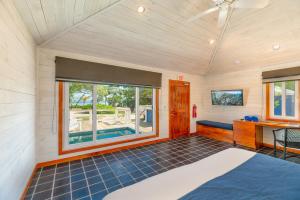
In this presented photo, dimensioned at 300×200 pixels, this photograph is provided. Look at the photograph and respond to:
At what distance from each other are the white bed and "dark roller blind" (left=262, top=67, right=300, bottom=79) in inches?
123

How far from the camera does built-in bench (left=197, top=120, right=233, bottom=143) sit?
14.1 ft

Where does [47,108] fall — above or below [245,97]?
below

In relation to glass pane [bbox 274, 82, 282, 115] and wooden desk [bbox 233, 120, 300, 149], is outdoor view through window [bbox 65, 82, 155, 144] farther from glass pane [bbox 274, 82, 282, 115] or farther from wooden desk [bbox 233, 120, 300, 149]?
glass pane [bbox 274, 82, 282, 115]

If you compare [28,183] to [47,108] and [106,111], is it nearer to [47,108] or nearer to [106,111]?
[47,108]

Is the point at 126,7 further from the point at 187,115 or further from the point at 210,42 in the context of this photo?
the point at 187,115

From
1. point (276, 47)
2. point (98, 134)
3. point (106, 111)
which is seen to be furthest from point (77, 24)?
point (276, 47)

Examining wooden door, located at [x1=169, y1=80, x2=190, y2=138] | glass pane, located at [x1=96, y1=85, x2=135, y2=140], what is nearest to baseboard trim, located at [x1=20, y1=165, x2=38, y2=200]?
glass pane, located at [x1=96, y1=85, x2=135, y2=140]

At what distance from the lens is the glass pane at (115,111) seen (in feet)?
11.7

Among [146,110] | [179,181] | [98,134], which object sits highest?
[146,110]

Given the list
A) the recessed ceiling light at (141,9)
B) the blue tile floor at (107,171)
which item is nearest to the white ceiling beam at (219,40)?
the recessed ceiling light at (141,9)

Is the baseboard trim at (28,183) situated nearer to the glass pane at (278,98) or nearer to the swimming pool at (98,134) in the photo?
the swimming pool at (98,134)

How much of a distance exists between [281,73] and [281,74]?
1.0 inches

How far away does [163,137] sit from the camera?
4.53 metres

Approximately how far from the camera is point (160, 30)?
9.12 ft
